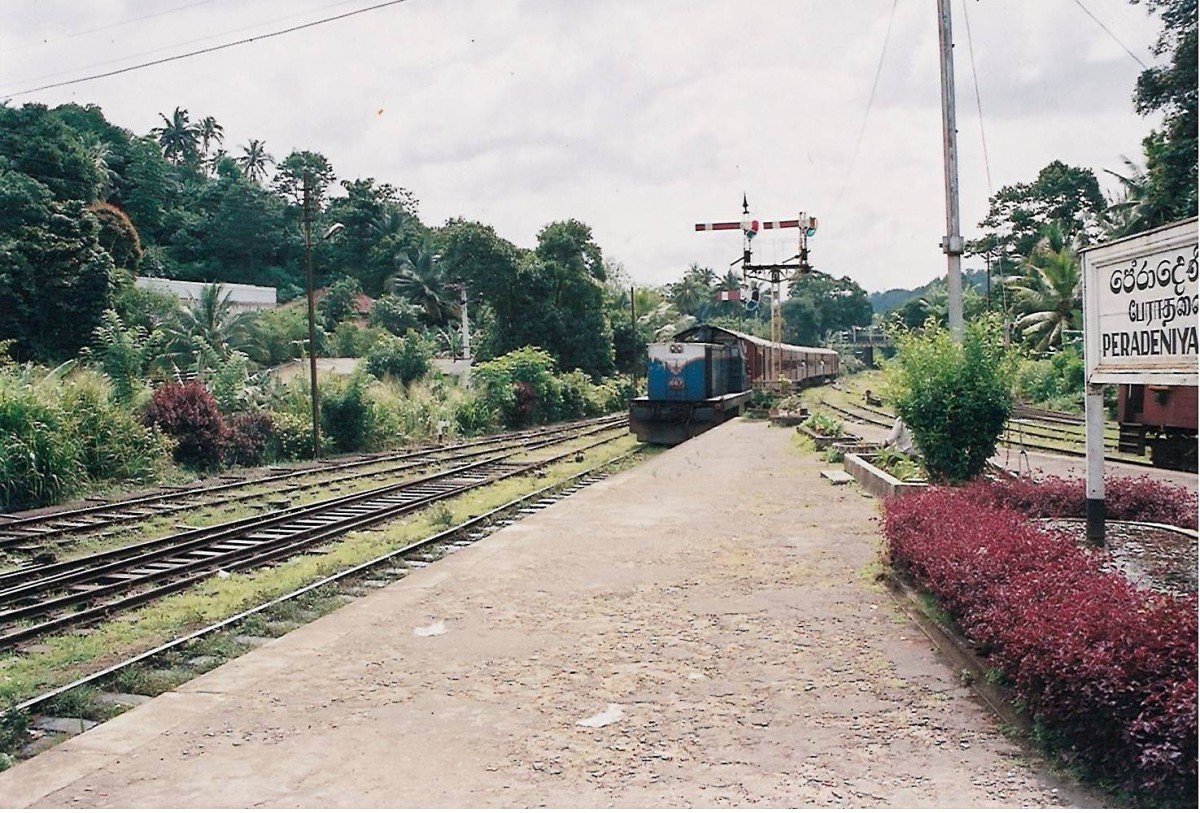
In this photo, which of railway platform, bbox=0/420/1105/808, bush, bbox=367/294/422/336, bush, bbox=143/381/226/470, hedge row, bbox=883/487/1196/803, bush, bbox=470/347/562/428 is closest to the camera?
hedge row, bbox=883/487/1196/803

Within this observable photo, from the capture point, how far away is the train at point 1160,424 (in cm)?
1475

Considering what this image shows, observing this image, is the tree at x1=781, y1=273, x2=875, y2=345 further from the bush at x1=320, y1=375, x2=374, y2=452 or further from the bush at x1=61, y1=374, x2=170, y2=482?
the bush at x1=61, y1=374, x2=170, y2=482

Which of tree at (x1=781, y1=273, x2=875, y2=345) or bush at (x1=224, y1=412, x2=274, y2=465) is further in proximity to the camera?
tree at (x1=781, y1=273, x2=875, y2=345)

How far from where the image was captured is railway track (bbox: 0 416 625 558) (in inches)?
515

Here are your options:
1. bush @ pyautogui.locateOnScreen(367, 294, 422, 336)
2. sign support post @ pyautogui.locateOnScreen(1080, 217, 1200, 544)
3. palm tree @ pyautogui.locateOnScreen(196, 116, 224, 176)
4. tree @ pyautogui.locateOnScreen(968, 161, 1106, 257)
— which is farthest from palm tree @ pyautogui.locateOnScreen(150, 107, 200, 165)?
sign support post @ pyautogui.locateOnScreen(1080, 217, 1200, 544)

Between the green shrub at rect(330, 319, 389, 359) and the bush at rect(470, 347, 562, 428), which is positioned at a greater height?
the green shrub at rect(330, 319, 389, 359)

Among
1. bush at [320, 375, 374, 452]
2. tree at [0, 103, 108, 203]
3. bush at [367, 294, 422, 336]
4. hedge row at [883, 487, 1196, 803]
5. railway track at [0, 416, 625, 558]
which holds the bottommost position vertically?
railway track at [0, 416, 625, 558]

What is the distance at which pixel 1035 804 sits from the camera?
4.00 metres

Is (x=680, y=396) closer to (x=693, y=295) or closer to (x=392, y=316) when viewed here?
(x=392, y=316)

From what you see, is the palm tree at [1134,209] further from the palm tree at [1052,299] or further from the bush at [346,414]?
the bush at [346,414]

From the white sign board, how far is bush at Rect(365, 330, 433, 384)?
28890 millimetres

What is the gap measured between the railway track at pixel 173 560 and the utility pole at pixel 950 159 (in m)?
8.26

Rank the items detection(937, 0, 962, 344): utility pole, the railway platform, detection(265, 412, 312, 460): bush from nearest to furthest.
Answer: the railway platform, detection(937, 0, 962, 344): utility pole, detection(265, 412, 312, 460): bush

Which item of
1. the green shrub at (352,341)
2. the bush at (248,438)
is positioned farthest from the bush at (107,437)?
the green shrub at (352,341)
